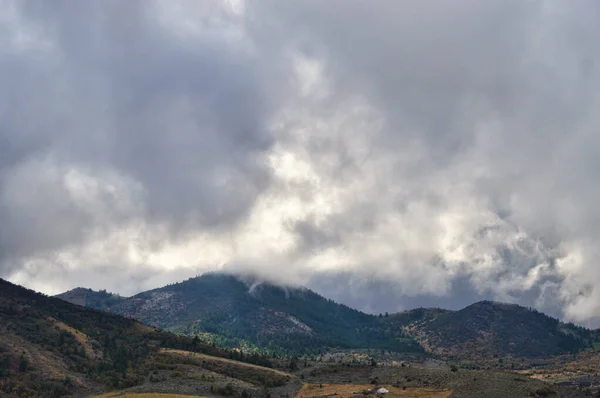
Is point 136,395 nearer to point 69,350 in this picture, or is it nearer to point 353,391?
point 69,350

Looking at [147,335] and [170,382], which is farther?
[147,335]

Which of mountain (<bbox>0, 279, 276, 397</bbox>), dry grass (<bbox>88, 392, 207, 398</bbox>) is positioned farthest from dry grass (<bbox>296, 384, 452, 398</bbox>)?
dry grass (<bbox>88, 392, 207, 398</bbox>)

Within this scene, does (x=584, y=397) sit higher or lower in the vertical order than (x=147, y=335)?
lower

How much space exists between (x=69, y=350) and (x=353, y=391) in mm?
80391

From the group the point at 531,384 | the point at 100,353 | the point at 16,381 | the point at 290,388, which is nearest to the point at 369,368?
the point at 290,388

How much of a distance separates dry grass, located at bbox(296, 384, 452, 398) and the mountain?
19415 mm

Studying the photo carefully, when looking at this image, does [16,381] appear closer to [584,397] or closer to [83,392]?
[83,392]

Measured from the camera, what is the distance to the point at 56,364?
13025 cm

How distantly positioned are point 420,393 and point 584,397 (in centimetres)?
3607

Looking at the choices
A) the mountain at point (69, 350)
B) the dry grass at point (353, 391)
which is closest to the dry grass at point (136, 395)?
the mountain at point (69, 350)

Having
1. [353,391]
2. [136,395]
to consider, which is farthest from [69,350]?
[353,391]

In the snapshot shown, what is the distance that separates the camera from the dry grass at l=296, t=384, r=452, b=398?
119312 millimetres

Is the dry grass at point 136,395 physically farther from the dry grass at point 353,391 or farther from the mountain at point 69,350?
the dry grass at point 353,391

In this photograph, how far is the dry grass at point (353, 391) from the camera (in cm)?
11931
